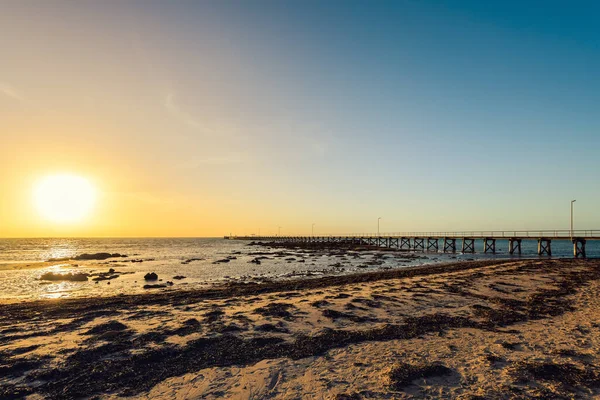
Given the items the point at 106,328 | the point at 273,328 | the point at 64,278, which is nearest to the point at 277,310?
the point at 273,328

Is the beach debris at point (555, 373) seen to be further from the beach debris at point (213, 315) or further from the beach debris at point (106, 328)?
the beach debris at point (106, 328)

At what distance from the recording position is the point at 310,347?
9352 mm

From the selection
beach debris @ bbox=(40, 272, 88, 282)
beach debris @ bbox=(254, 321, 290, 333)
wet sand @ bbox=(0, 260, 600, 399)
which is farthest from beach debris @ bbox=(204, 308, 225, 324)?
beach debris @ bbox=(40, 272, 88, 282)

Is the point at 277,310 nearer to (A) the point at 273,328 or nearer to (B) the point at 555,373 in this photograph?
(A) the point at 273,328

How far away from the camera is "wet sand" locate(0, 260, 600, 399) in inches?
276

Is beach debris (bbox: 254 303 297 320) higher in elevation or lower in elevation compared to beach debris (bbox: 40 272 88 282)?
higher

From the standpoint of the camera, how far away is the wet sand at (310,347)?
23.0 ft

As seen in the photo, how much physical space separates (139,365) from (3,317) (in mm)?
10067

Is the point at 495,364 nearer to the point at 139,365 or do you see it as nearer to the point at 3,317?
the point at 139,365

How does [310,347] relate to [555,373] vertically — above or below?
below

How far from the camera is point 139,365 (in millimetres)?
8242

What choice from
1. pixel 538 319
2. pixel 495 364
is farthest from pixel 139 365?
pixel 538 319

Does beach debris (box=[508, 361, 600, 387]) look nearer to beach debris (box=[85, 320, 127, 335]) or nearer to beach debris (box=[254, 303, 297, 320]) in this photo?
beach debris (box=[254, 303, 297, 320])

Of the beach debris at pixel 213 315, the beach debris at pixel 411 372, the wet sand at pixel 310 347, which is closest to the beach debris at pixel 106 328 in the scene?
the wet sand at pixel 310 347
